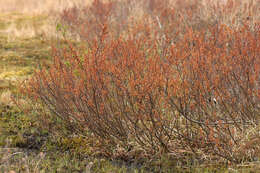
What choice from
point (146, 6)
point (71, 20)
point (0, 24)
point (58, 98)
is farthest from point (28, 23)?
point (58, 98)

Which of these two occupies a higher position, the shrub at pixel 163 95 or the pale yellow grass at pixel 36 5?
the pale yellow grass at pixel 36 5

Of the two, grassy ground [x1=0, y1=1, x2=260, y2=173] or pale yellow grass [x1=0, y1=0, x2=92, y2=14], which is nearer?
grassy ground [x1=0, y1=1, x2=260, y2=173]

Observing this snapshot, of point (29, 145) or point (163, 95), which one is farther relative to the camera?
point (29, 145)

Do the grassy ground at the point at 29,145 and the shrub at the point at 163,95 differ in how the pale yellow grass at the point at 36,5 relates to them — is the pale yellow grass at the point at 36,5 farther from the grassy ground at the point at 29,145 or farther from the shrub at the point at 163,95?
the shrub at the point at 163,95

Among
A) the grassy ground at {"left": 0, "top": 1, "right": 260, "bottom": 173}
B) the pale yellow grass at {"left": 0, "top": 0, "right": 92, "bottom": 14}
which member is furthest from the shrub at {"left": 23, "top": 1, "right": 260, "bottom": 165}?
the pale yellow grass at {"left": 0, "top": 0, "right": 92, "bottom": 14}

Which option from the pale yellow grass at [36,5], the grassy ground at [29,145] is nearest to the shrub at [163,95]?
the grassy ground at [29,145]

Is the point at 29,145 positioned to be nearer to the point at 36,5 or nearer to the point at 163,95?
the point at 163,95

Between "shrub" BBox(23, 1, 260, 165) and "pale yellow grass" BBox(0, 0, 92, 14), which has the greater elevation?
"pale yellow grass" BBox(0, 0, 92, 14)

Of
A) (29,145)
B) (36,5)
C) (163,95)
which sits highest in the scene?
(36,5)

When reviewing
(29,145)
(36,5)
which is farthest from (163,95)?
(36,5)

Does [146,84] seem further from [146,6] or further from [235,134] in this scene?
[146,6]

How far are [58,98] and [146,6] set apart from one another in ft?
22.6

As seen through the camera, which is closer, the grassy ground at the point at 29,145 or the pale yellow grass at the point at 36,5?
the grassy ground at the point at 29,145

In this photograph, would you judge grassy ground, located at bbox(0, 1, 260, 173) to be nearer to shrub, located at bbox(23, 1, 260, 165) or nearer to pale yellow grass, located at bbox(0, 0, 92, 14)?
shrub, located at bbox(23, 1, 260, 165)
